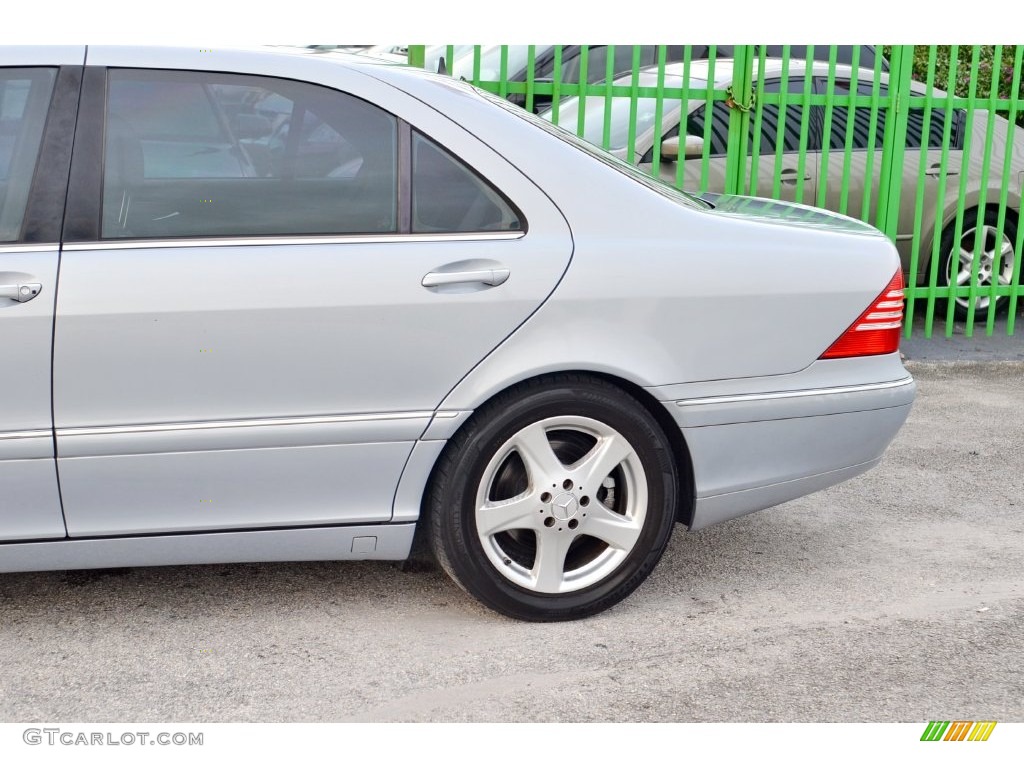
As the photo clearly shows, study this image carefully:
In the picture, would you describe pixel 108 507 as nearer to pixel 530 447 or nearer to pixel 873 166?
pixel 530 447

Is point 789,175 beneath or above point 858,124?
beneath

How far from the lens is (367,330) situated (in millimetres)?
3348

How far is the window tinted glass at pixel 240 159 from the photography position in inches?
131

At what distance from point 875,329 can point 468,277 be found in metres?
1.26

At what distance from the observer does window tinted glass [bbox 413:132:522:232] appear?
345 centimetres

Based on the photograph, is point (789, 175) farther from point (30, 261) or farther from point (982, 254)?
point (30, 261)

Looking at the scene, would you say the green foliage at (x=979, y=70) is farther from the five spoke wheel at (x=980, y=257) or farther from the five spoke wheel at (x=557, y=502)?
the five spoke wheel at (x=557, y=502)

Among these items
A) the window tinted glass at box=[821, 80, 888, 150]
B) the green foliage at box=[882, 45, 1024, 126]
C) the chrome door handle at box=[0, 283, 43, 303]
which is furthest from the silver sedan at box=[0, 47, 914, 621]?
the green foliage at box=[882, 45, 1024, 126]

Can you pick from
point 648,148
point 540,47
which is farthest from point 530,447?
point 540,47

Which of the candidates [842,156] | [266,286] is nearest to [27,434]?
[266,286]

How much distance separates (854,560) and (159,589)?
7.38 feet

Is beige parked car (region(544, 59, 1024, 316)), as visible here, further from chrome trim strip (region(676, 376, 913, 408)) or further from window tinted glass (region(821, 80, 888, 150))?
chrome trim strip (region(676, 376, 913, 408))

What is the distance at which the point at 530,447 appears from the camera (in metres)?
3.53

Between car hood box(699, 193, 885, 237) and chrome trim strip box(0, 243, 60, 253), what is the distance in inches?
73.5
